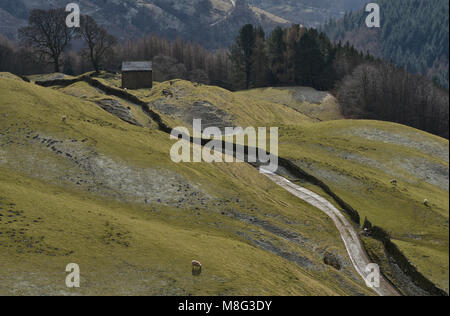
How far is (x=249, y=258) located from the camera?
143ft

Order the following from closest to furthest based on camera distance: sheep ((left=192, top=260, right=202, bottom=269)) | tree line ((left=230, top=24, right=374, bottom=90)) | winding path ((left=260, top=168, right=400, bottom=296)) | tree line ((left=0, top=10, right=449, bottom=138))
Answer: sheep ((left=192, top=260, right=202, bottom=269)), winding path ((left=260, top=168, right=400, bottom=296)), tree line ((left=0, top=10, right=449, bottom=138)), tree line ((left=230, top=24, right=374, bottom=90))

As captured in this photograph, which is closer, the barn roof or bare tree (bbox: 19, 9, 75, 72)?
the barn roof

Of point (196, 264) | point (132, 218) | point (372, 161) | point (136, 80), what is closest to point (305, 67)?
point (136, 80)

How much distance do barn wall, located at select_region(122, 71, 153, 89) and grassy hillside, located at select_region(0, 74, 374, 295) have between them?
51.1 m

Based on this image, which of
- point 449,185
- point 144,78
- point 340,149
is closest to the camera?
point 449,185

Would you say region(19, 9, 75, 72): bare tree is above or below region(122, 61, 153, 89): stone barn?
above

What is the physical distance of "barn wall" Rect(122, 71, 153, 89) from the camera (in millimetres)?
123438

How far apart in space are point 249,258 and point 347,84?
405ft

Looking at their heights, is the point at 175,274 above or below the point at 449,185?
above

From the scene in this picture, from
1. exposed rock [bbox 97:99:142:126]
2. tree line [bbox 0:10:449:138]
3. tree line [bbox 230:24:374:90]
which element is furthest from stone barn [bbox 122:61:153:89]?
tree line [bbox 230:24:374:90]

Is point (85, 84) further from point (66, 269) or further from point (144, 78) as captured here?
point (66, 269)

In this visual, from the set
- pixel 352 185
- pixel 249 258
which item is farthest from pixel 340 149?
pixel 249 258

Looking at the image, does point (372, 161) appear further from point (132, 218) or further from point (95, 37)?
point (95, 37)

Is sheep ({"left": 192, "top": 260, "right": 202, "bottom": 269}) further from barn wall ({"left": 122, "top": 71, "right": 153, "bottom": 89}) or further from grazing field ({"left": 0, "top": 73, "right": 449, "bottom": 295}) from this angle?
barn wall ({"left": 122, "top": 71, "right": 153, "bottom": 89})
